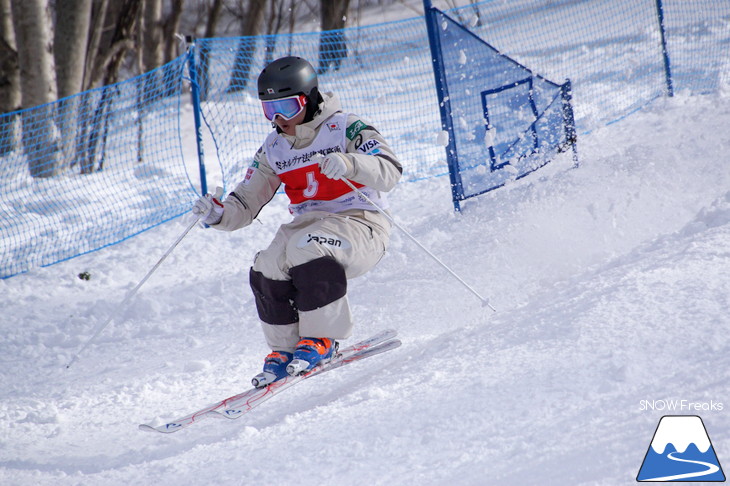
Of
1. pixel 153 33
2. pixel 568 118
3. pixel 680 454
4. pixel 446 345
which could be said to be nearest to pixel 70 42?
pixel 153 33

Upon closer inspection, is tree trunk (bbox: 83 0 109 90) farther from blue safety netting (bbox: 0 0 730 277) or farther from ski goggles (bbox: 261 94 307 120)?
ski goggles (bbox: 261 94 307 120)

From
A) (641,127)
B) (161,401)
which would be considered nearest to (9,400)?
(161,401)

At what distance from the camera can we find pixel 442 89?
248 inches

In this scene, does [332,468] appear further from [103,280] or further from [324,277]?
[103,280]

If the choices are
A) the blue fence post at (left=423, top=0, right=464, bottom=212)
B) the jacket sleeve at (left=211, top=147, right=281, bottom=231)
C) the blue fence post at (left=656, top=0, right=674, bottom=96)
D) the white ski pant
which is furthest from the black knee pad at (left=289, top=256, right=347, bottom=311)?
the blue fence post at (left=656, top=0, right=674, bottom=96)

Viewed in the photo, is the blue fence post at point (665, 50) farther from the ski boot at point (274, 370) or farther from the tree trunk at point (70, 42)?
the tree trunk at point (70, 42)

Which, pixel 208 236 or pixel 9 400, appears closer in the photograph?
pixel 9 400

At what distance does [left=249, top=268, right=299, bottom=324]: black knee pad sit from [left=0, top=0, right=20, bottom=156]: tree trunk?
6.64 m

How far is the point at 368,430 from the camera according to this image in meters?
3.20

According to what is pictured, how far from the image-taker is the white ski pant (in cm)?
374

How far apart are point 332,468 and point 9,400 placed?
2.60 m

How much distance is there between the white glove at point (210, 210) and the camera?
3998 millimetres

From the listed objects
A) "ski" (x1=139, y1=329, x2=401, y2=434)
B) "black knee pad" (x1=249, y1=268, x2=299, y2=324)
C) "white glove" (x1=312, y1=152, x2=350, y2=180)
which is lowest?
"ski" (x1=139, y1=329, x2=401, y2=434)

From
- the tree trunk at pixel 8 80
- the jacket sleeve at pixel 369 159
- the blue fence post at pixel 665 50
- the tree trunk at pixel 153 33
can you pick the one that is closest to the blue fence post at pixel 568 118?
the blue fence post at pixel 665 50
